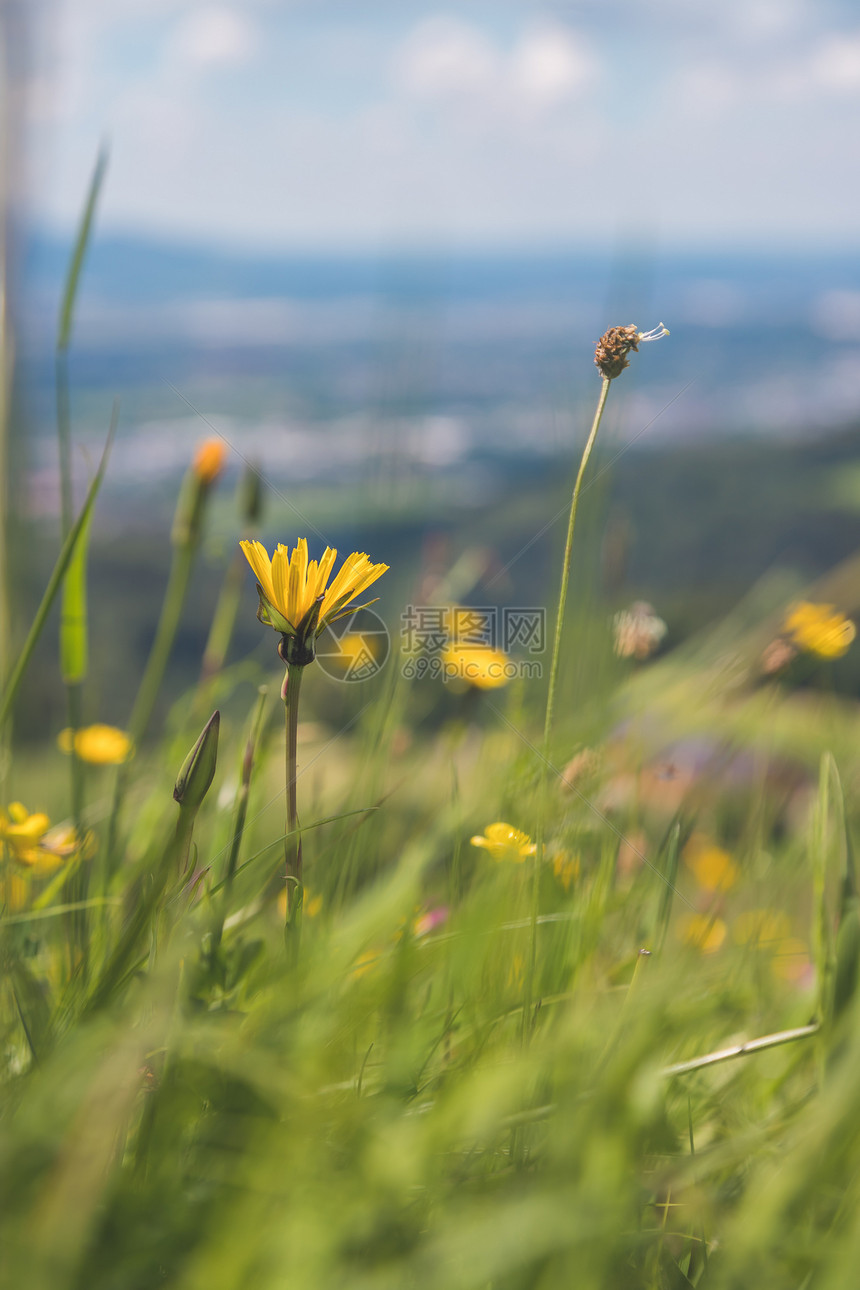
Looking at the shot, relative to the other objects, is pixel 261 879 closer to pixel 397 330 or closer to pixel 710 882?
pixel 397 330

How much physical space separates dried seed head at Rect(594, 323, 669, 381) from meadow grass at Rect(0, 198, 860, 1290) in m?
0.17

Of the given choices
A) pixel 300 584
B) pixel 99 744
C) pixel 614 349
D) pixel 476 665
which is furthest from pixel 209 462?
pixel 614 349

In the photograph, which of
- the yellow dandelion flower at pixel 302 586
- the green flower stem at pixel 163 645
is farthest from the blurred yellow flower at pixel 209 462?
the yellow dandelion flower at pixel 302 586

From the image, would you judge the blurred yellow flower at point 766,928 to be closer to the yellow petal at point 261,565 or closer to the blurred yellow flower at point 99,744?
the yellow petal at point 261,565

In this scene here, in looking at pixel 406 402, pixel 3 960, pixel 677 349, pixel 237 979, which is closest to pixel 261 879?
pixel 237 979

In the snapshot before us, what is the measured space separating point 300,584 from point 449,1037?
1.21 feet

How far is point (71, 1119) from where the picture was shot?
427 millimetres

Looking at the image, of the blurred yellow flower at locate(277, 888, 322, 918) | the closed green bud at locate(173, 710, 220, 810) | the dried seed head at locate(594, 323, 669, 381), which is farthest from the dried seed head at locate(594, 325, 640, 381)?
the blurred yellow flower at locate(277, 888, 322, 918)

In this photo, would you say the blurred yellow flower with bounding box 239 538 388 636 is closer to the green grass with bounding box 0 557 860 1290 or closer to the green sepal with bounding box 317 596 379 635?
the green sepal with bounding box 317 596 379 635

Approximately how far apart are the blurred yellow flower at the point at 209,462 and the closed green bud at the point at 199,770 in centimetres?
95

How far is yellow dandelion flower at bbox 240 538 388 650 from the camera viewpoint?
2.03 feet

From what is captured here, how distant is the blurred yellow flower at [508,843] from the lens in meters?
0.65

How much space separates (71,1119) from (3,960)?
0.41 feet

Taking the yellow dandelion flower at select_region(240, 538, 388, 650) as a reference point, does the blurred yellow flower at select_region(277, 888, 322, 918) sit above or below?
below
